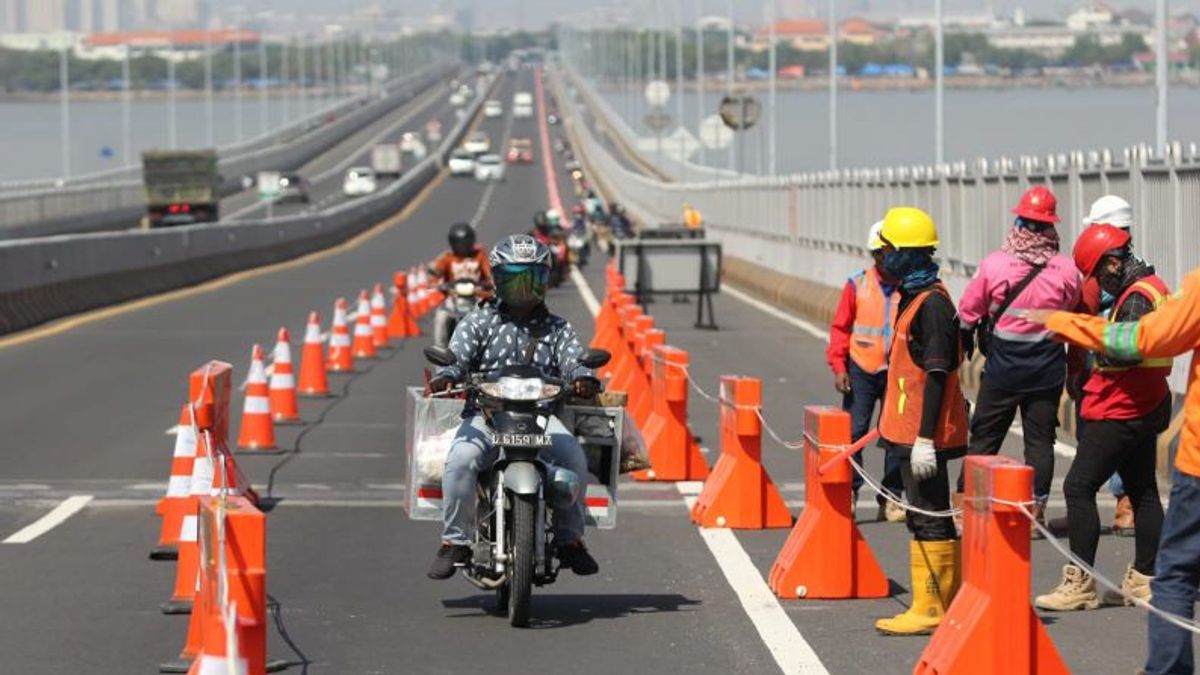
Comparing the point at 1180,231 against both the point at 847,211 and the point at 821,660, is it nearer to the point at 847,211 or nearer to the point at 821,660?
the point at 821,660

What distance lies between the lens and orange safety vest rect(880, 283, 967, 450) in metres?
11.9

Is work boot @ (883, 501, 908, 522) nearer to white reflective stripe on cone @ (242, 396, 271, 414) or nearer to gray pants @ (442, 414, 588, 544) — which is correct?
gray pants @ (442, 414, 588, 544)

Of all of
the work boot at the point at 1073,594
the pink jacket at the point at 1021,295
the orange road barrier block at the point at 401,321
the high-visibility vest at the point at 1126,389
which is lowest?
the orange road barrier block at the point at 401,321

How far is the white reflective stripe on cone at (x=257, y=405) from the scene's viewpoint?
20.1 metres

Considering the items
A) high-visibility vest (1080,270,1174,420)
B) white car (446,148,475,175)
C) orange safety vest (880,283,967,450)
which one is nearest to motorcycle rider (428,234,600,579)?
orange safety vest (880,283,967,450)

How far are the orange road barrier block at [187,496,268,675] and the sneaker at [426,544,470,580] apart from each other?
3.31 meters

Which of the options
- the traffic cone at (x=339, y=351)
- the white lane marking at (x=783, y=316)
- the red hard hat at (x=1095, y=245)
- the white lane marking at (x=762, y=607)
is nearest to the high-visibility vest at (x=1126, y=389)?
the red hard hat at (x=1095, y=245)

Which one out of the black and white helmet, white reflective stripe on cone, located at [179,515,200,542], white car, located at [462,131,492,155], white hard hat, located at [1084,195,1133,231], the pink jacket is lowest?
white reflective stripe on cone, located at [179,515,200,542]

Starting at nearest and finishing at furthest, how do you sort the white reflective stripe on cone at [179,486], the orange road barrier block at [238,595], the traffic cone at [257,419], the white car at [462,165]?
the orange road barrier block at [238,595], the white reflective stripe on cone at [179,486], the traffic cone at [257,419], the white car at [462,165]

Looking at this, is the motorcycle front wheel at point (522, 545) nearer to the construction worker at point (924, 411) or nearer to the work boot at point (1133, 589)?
the construction worker at point (924, 411)

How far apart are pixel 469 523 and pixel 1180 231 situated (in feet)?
37.9

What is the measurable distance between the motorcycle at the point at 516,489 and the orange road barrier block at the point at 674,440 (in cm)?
634

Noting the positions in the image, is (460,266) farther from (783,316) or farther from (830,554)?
(783,316)

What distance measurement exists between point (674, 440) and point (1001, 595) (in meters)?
9.07
